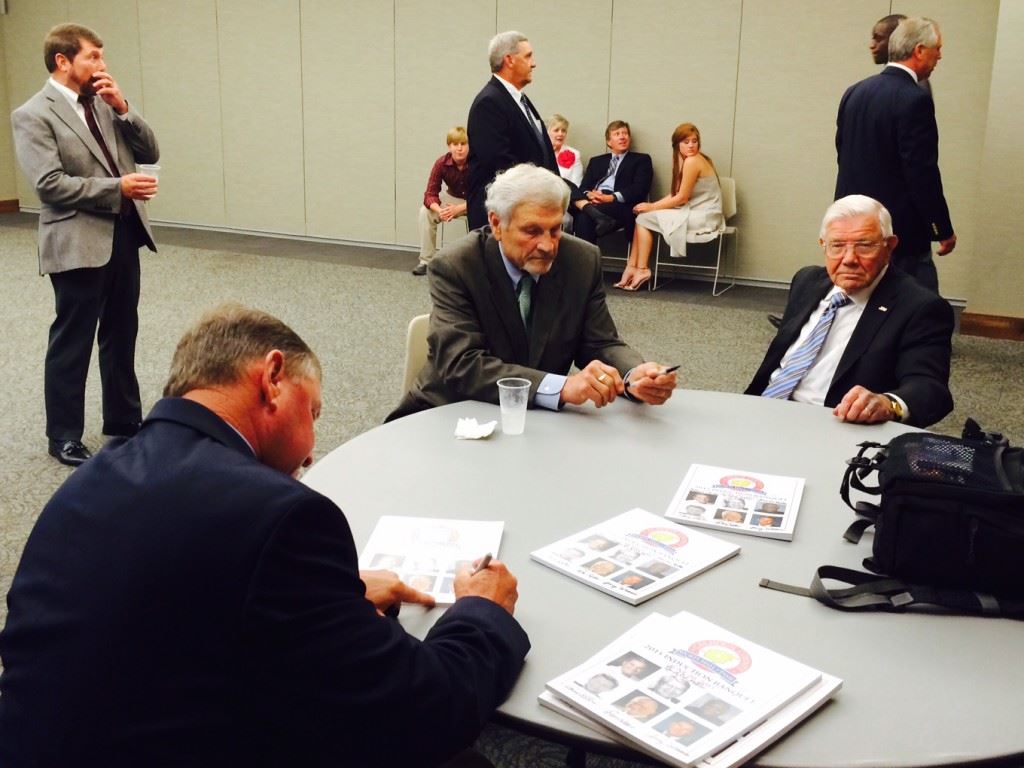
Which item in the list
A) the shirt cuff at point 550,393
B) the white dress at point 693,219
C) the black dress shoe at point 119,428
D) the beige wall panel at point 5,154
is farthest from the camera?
the beige wall panel at point 5,154

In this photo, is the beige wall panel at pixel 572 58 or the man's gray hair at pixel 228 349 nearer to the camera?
the man's gray hair at pixel 228 349

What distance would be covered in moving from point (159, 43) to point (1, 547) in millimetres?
8081

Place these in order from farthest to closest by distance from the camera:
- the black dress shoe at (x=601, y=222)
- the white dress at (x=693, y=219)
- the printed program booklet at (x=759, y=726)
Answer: the black dress shoe at (x=601, y=222), the white dress at (x=693, y=219), the printed program booklet at (x=759, y=726)

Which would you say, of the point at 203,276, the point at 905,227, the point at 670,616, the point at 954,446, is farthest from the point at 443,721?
the point at 203,276

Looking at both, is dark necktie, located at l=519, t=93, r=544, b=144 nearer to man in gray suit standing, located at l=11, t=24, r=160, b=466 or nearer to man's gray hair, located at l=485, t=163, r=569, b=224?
man in gray suit standing, located at l=11, t=24, r=160, b=466

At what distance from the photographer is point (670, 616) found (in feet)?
5.17

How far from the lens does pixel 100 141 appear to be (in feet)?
13.8

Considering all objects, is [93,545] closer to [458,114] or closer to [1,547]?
[1,547]

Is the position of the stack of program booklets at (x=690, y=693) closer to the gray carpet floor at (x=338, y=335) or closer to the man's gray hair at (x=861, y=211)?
the gray carpet floor at (x=338, y=335)

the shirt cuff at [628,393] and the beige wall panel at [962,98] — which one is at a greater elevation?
the beige wall panel at [962,98]

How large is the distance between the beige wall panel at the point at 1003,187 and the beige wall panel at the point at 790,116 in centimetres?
148

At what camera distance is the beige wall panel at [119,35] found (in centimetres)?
1030

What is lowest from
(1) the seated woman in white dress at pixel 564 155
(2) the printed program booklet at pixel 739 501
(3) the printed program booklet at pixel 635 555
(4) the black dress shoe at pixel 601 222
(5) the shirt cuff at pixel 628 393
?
(4) the black dress shoe at pixel 601 222

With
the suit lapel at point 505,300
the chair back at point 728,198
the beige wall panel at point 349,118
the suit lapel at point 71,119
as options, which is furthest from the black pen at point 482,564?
the beige wall panel at point 349,118
